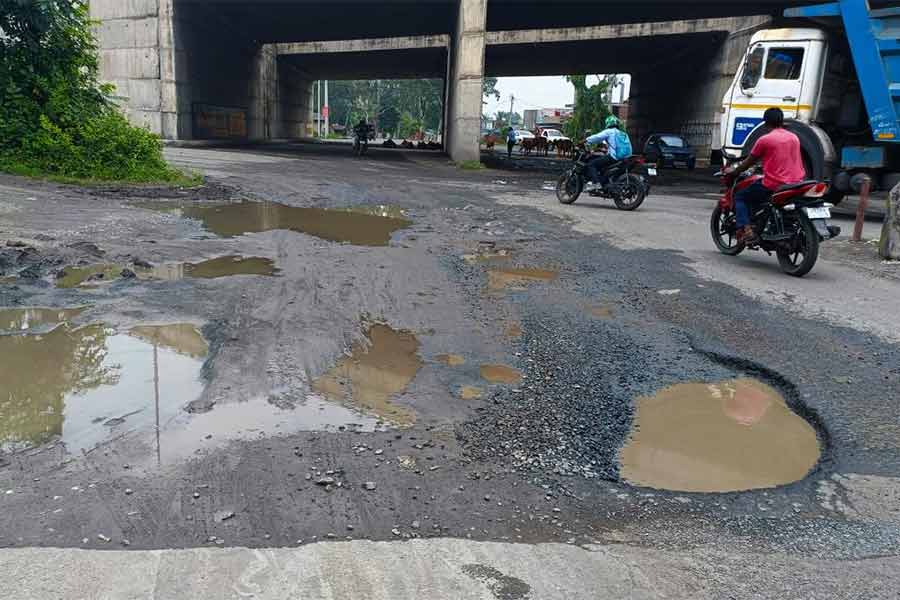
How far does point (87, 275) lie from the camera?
20.7ft

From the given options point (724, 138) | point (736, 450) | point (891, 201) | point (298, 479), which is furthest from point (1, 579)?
point (724, 138)

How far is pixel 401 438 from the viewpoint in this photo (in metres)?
3.46

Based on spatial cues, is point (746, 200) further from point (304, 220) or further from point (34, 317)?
point (34, 317)

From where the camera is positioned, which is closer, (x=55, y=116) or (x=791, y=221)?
(x=791, y=221)

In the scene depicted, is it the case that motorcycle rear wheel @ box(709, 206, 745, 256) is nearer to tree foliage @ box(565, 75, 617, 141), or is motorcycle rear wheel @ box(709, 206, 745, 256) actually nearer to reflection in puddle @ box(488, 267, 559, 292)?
reflection in puddle @ box(488, 267, 559, 292)

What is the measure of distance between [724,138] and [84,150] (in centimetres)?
1255

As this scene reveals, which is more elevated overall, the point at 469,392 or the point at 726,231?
the point at 726,231

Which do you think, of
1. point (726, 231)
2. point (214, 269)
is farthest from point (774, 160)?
point (214, 269)

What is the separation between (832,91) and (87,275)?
13.6m

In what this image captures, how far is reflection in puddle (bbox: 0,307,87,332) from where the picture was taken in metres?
4.96

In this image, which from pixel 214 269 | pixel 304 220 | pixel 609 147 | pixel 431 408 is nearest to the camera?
pixel 431 408

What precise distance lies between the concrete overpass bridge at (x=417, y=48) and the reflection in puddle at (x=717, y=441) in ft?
65.7

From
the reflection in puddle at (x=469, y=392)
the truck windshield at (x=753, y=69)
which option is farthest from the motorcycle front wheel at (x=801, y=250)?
the truck windshield at (x=753, y=69)

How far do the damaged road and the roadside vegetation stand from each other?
6.03 m
